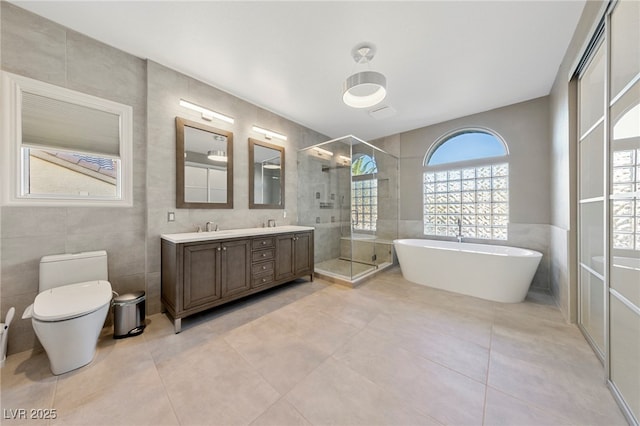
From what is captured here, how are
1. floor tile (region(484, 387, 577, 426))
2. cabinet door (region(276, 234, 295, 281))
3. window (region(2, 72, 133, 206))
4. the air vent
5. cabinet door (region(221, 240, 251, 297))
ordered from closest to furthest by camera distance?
floor tile (region(484, 387, 577, 426)) < window (region(2, 72, 133, 206)) < cabinet door (region(221, 240, 251, 297)) < cabinet door (region(276, 234, 295, 281)) < the air vent

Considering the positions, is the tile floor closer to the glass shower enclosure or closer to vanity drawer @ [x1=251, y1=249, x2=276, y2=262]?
vanity drawer @ [x1=251, y1=249, x2=276, y2=262]

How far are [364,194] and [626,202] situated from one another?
3156 mm

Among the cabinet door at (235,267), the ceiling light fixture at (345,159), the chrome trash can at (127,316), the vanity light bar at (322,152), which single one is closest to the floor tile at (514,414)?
the cabinet door at (235,267)

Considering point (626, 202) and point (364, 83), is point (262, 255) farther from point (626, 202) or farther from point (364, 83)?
point (626, 202)

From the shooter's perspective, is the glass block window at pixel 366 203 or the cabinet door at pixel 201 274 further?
the glass block window at pixel 366 203

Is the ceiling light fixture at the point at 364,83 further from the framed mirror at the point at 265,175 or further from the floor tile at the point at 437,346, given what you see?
the floor tile at the point at 437,346

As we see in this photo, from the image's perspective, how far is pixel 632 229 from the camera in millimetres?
1257

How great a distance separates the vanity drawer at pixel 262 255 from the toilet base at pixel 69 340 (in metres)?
1.31

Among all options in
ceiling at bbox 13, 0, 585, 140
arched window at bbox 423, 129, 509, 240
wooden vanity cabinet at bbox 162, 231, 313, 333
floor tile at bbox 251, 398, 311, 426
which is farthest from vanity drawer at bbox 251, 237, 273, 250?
arched window at bbox 423, 129, 509, 240

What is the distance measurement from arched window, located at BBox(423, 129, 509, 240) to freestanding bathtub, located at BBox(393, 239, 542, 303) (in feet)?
1.26

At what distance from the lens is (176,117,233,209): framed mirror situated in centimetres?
248

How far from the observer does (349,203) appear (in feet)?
12.8

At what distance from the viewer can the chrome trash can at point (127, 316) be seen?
1918 millimetres

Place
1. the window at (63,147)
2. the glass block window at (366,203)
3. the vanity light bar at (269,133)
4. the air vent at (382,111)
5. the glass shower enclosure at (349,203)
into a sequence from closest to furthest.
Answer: the window at (63,147) < the air vent at (382,111) < the vanity light bar at (269,133) < the glass shower enclosure at (349,203) < the glass block window at (366,203)
